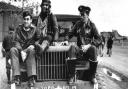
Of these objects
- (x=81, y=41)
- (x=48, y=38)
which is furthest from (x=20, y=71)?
(x=81, y=41)

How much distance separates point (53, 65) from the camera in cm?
589

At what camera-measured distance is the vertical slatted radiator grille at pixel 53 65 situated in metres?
5.79

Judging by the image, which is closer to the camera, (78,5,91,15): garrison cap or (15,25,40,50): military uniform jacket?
(15,25,40,50): military uniform jacket

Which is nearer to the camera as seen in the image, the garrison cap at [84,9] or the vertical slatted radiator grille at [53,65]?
the vertical slatted radiator grille at [53,65]

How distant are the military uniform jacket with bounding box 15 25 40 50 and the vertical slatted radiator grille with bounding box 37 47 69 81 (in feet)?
1.18

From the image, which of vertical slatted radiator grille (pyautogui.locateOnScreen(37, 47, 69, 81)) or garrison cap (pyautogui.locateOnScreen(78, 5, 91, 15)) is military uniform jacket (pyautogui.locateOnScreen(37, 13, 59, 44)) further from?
garrison cap (pyautogui.locateOnScreen(78, 5, 91, 15))

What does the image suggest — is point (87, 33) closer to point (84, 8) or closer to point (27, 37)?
point (84, 8)

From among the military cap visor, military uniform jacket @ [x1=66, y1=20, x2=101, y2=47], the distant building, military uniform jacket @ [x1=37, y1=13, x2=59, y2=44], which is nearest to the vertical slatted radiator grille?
military uniform jacket @ [x1=37, y1=13, x2=59, y2=44]

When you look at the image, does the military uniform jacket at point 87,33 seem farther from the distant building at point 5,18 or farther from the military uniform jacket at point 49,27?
the distant building at point 5,18

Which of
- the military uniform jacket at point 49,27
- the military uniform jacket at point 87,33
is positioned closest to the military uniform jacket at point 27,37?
the military uniform jacket at point 49,27

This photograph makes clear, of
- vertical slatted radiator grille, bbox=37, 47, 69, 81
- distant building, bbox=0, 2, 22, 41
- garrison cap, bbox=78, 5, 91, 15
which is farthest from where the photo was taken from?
distant building, bbox=0, 2, 22, 41

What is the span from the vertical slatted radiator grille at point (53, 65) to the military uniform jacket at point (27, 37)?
1.18ft

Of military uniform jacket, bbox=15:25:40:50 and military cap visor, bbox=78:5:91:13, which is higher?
military cap visor, bbox=78:5:91:13

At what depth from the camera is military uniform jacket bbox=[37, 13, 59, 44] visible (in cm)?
605
